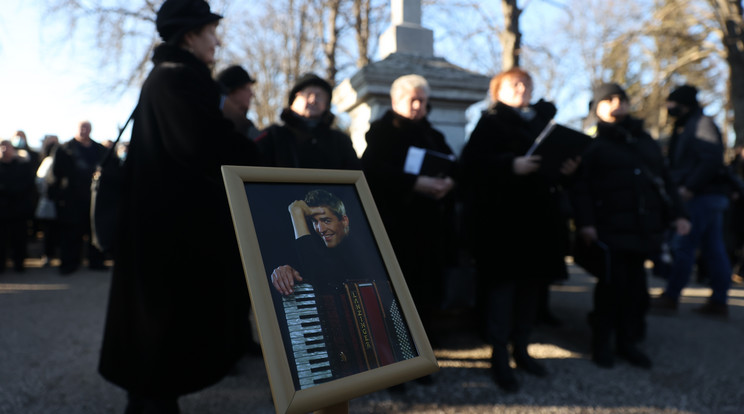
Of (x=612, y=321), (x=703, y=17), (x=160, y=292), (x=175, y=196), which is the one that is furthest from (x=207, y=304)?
(x=703, y=17)

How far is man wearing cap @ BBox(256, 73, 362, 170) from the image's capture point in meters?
2.66

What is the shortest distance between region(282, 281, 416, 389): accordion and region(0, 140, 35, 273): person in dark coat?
716cm

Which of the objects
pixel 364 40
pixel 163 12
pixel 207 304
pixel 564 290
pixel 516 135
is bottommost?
pixel 564 290

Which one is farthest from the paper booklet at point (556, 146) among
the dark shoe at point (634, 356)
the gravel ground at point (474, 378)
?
the dark shoe at point (634, 356)

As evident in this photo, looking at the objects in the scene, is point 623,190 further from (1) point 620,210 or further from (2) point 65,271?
(2) point 65,271

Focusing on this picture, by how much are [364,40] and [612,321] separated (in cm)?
1108

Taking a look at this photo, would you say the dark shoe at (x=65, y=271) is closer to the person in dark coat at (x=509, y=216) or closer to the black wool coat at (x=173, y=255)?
the black wool coat at (x=173, y=255)

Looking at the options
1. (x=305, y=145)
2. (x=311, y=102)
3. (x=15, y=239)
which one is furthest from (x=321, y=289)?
(x=15, y=239)

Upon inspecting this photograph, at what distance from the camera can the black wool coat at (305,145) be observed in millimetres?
2658

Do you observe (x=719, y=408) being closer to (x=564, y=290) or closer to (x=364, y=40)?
(x=564, y=290)

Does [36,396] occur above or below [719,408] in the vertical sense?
above

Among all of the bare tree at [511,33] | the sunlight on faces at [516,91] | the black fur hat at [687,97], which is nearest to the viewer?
the sunlight on faces at [516,91]

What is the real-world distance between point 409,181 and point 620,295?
175 centimetres

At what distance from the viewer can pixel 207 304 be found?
6.57 ft
